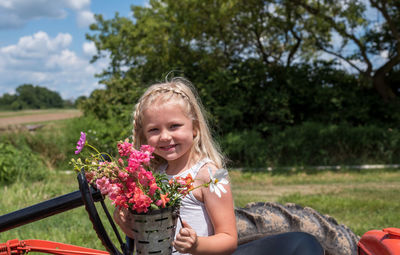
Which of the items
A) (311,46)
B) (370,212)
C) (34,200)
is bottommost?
(370,212)

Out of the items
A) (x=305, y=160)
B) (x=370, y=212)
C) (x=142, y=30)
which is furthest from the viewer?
(x=142, y=30)

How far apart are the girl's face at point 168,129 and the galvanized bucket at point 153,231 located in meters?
0.63

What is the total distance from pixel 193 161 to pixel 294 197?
442 cm

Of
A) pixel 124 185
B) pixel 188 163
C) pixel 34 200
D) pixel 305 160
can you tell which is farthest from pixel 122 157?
pixel 305 160

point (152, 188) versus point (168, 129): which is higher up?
point (168, 129)

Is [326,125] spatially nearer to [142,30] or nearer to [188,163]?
[142,30]

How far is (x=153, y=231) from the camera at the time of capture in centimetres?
105

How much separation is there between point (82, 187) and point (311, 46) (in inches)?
414

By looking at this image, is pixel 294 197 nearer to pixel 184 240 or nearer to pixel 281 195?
pixel 281 195

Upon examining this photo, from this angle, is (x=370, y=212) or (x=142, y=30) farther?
(x=142, y=30)

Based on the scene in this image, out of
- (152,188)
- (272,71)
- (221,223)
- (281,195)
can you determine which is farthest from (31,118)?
(152,188)

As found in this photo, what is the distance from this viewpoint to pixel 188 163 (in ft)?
6.14

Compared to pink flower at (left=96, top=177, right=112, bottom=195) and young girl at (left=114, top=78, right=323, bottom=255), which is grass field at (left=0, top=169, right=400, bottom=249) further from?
pink flower at (left=96, top=177, right=112, bottom=195)

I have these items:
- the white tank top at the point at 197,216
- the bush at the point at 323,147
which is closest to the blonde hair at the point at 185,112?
the white tank top at the point at 197,216
